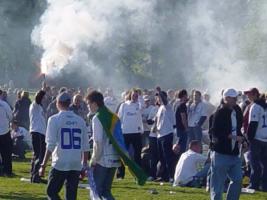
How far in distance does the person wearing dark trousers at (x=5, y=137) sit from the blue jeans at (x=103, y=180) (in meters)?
6.54

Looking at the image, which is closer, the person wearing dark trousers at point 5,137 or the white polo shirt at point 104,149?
the white polo shirt at point 104,149

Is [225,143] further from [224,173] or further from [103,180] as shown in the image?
[103,180]

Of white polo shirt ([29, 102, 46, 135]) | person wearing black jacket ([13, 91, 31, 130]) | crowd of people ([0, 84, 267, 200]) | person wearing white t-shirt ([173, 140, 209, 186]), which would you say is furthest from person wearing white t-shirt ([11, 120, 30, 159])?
person wearing white t-shirt ([173, 140, 209, 186])

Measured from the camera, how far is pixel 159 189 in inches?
669

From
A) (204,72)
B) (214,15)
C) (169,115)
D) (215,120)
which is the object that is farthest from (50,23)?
(215,120)

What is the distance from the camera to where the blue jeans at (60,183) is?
465 inches

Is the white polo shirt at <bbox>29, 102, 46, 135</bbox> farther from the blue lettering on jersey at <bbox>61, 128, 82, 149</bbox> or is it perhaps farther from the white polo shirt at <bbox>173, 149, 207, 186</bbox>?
the blue lettering on jersey at <bbox>61, 128, 82, 149</bbox>

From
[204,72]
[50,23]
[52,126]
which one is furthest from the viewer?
[204,72]

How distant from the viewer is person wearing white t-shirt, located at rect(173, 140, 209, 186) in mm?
17375

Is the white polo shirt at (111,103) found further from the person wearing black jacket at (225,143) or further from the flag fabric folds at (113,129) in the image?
the flag fabric folds at (113,129)

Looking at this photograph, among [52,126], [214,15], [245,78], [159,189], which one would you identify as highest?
[214,15]

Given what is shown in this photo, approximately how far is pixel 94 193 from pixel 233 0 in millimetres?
35010

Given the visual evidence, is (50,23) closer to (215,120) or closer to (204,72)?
(204,72)

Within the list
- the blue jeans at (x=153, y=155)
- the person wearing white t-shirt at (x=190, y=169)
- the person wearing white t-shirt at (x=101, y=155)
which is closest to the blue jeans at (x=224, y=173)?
the person wearing white t-shirt at (x=101, y=155)
